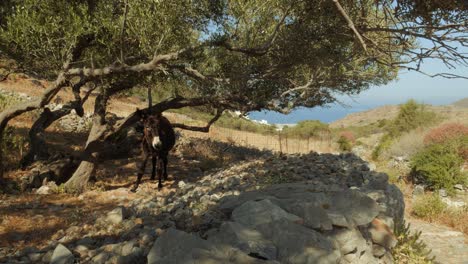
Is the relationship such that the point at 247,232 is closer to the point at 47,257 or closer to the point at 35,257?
the point at 47,257

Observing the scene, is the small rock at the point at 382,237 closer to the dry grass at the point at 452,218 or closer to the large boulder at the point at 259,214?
the large boulder at the point at 259,214

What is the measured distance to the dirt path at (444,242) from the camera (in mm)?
8977

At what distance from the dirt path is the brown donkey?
7.96m

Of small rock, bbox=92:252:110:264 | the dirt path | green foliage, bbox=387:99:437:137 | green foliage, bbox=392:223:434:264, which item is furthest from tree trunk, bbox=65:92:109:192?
green foliage, bbox=387:99:437:137

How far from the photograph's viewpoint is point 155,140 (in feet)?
35.5

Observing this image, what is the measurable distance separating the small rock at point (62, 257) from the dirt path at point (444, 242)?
795cm

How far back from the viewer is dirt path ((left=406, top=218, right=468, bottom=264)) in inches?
353

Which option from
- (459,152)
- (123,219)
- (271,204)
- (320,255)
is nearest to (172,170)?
(123,219)

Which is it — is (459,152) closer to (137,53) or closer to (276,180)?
(276,180)

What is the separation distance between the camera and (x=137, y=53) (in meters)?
9.48

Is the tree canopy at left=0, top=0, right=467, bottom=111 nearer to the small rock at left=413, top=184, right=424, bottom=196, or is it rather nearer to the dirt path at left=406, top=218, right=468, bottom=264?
the dirt path at left=406, top=218, right=468, bottom=264

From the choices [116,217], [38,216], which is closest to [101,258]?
[116,217]

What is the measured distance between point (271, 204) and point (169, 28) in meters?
4.42

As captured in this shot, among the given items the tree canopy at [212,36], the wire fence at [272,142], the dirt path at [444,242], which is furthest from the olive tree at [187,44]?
the wire fence at [272,142]
